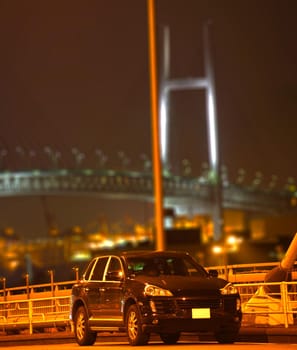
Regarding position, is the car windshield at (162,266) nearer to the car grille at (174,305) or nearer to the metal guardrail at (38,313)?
the car grille at (174,305)

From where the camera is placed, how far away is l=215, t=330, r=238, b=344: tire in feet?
46.8

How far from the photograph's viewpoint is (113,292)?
1477 centimetres

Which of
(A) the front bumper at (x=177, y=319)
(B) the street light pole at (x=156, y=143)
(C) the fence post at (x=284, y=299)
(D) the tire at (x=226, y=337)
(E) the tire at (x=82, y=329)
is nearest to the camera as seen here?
(A) the front bumper at (x=177, y=319)

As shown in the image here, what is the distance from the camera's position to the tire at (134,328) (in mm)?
13914

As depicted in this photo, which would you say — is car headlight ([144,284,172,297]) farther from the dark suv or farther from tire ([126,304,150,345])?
tire ([126,304,150,345])

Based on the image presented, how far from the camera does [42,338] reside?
18.5 meters

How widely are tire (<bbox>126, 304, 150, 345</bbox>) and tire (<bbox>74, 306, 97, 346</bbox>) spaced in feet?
4.62

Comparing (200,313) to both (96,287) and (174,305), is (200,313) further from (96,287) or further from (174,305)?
(96,287)

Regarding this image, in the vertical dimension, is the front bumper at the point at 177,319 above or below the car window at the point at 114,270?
below

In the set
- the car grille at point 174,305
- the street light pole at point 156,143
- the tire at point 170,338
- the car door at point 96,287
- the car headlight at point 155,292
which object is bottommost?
the tire at point 170,338

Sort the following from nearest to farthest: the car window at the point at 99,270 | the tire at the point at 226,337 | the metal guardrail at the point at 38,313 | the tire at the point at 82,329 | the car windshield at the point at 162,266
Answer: the tire at the point at 226,337
the car windshield at the point at 162,266
the car window at the point at 99,270
the tire at the point at 82,329
the metal guardrail at the point at 38,313

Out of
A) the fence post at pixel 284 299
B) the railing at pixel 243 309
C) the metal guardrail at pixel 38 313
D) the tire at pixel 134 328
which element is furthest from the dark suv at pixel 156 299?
the metal guardrail at pixel 38 313

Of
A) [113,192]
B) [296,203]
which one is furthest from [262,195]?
[113,192]

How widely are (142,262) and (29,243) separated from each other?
482ft
